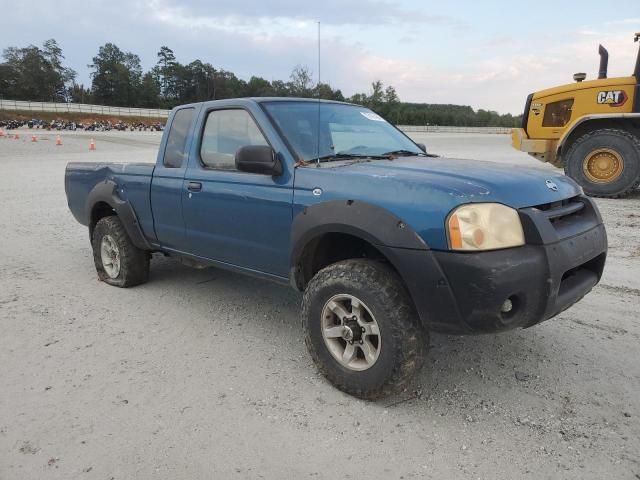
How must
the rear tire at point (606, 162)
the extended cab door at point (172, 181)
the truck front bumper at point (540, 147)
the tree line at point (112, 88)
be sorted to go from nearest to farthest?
the extended cab door at point (172, 181)
the rear tire at point (606, 162)
the truck front bumper at point (540, 147)
the tree line at point (112, 88)

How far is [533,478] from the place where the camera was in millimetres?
2410

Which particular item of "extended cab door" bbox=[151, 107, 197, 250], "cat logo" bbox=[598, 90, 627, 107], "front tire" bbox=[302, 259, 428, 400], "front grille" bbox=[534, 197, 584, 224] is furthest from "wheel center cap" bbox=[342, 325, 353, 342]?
"cat logo" bbox=[598, 90, 627, 107]

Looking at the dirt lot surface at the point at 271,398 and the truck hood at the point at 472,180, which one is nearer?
the dirt lot surface at the point at 271,398

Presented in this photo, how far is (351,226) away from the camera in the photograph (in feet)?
9.82

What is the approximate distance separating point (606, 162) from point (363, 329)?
8.52 m

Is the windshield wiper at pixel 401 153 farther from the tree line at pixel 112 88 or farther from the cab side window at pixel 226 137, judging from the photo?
the tree line at pixel 112 88

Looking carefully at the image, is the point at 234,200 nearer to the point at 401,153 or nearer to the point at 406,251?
the point at 401,153

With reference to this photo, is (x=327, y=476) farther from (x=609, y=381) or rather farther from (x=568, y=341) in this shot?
(x=568, y=341)

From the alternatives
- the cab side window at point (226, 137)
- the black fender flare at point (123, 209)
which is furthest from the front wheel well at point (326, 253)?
the black fender flare at point (123, 209)

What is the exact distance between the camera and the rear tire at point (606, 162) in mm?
9375

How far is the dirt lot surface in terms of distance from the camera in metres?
2.54

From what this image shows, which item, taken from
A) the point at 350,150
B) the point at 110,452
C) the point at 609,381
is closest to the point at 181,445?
the point at 110,452

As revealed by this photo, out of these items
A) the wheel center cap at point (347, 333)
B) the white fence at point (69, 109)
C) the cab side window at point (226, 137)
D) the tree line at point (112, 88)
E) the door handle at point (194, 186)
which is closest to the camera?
the wheel center cap at point (347, 333)

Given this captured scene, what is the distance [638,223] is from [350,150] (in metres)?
5.85
